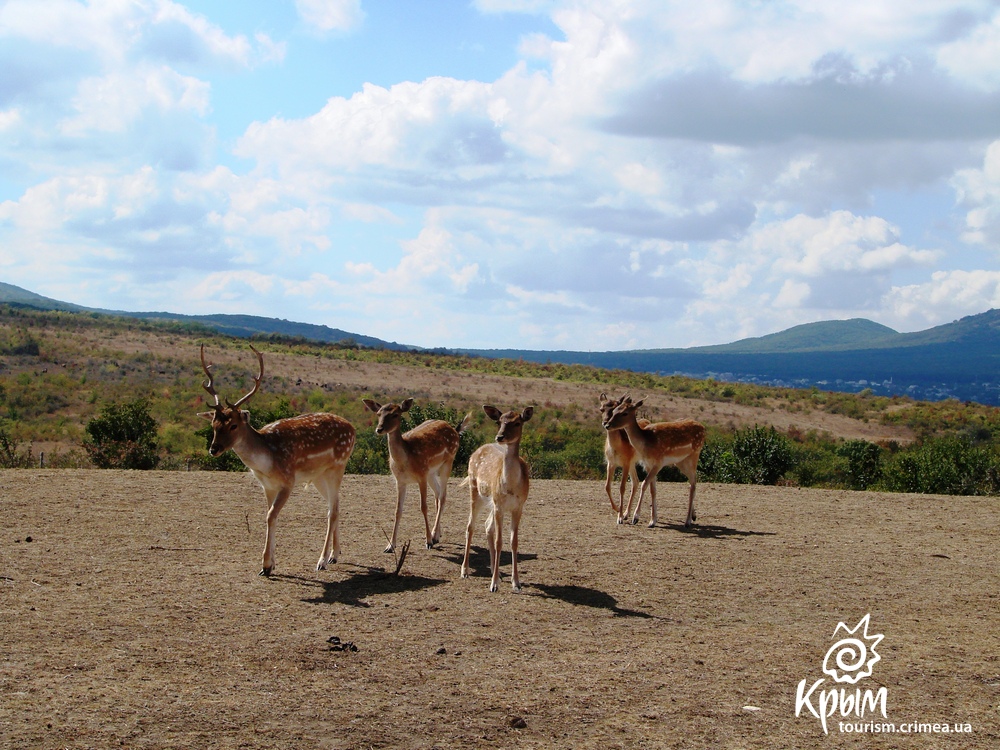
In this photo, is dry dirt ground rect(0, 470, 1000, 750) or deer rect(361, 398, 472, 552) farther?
deer rect(361, 398, 472, 552)

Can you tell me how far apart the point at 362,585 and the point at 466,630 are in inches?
75.0

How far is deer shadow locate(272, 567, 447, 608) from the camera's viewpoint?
930 centimetres

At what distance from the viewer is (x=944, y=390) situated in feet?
578

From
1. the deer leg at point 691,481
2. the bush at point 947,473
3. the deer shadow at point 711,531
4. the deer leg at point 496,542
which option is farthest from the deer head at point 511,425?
the bush at point 947,473

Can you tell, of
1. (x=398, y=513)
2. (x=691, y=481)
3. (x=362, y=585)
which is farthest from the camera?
(x=691, y=481)

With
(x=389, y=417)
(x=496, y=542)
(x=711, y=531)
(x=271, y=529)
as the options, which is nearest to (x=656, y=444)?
(x=711, y=531)

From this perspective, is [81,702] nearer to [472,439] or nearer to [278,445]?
[278,445]

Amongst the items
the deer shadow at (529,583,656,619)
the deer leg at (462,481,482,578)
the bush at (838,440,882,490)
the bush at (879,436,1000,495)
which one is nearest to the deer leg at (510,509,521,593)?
the deer shadow at (529,583,656,619)

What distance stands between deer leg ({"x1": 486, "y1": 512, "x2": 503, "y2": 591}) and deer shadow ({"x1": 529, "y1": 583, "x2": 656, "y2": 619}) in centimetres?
48

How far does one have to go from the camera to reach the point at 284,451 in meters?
10.8

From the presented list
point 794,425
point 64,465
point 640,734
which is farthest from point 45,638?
point 794,425

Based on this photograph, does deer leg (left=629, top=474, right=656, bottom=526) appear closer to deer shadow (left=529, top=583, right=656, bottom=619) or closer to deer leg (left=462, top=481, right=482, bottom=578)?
deer leg (left=462, top=481, right=482, bottom=578)

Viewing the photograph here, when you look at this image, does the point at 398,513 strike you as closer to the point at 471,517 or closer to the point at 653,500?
the point at 471,517

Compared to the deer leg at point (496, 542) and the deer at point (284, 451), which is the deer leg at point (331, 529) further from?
the deer leg at point (496, 542)
